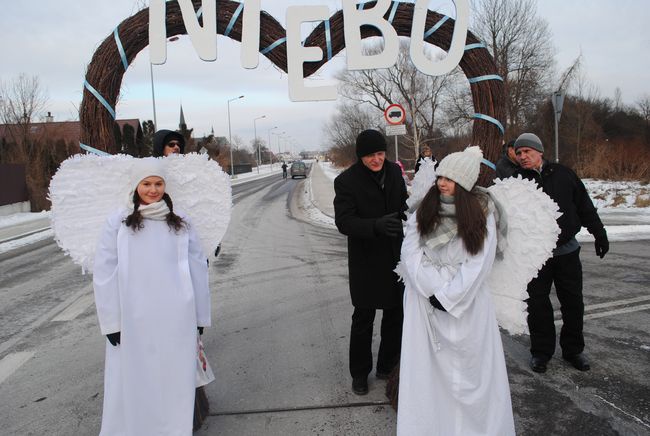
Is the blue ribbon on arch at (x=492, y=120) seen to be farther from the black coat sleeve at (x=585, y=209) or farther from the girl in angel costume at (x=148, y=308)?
the girl in angel costume at (x=148, y=308)

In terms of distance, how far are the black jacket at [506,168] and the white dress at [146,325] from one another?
9.06 feet

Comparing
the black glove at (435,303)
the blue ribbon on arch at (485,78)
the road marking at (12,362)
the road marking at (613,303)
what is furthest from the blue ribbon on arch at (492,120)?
the road marking at (12,362)

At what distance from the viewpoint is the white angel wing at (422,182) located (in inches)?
108

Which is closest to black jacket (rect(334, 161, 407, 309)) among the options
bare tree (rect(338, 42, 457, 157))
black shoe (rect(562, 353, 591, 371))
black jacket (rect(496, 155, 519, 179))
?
black jacket (rect(496, 155, 519, 179))

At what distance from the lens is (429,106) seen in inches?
1378

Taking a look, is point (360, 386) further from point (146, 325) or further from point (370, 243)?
point (146, 325)

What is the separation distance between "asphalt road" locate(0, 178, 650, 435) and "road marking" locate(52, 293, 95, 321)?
0.9 inches

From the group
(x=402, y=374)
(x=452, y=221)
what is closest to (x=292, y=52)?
(x=452, y=221)

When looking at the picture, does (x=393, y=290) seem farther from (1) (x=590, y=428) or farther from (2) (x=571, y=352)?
(2) (x=571, y=352)

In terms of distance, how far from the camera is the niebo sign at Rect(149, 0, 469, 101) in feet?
10.1

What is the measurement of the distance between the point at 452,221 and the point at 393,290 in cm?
83

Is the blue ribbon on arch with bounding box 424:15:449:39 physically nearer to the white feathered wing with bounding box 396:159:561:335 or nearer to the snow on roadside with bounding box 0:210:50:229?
the white feathered wing with bounding box 396:159:561:335

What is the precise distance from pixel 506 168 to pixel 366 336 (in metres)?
1.95

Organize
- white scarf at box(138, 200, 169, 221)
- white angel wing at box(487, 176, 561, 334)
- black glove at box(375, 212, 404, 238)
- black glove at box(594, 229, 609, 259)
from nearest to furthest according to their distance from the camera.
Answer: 1. white scarf at box(138, 200, 169, 221)
2. white angel wing at box(487, 176, 561, 334)
3. black glove at box(375, 212, 404, 238)
4. black glove at box(594, 229, 609, 259)
